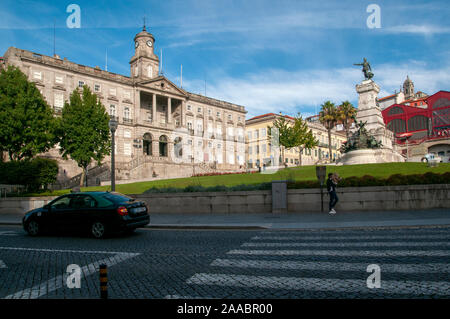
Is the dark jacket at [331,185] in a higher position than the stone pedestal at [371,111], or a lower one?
lower

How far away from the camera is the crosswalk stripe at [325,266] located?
218 inches

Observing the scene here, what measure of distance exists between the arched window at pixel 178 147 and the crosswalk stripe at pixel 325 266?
54384 millimetres

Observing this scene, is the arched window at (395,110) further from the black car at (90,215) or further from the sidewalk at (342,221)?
the black car at (90,215)

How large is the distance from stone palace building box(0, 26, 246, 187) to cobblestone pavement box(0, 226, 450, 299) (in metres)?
32.2

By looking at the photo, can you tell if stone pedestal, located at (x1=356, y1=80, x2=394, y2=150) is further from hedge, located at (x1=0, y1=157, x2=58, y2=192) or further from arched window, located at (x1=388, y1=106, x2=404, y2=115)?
arched window, located at (x1=388, y1=106, x2=404, y2=115)

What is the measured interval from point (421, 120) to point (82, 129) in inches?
3167

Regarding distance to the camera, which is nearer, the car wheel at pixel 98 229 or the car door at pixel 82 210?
the car wheel at pixel 98 229

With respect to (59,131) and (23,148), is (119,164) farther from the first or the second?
(23,148)

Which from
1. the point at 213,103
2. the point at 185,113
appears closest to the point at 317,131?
the point at 213,103

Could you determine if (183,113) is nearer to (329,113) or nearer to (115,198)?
(329,113)

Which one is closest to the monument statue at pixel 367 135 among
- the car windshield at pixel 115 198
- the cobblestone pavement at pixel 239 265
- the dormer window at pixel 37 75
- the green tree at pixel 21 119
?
the cobblestone pavement at pixel 239 265

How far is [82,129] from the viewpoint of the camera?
3706 cm

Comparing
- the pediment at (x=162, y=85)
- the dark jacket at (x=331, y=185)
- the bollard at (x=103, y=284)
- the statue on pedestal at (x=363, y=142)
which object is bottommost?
the bollard at (x=103, y=284)

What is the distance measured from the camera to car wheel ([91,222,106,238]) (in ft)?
33.1
